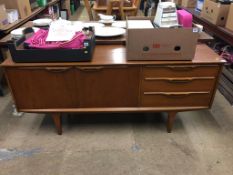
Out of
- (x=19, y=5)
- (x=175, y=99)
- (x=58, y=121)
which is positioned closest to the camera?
(x=175, y=99)

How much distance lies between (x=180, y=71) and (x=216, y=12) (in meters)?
1.33

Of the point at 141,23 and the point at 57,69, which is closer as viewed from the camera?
the point at 57,69

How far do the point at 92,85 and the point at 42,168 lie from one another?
2.16 ft

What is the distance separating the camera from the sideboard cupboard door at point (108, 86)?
1.31m

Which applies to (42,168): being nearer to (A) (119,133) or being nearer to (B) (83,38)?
(A) (119,133)

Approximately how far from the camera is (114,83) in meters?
1.37

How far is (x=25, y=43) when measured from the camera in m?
1.24

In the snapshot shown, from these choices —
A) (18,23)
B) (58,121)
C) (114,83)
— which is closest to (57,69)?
(114,83)

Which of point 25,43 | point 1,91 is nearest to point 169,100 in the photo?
point 25,43

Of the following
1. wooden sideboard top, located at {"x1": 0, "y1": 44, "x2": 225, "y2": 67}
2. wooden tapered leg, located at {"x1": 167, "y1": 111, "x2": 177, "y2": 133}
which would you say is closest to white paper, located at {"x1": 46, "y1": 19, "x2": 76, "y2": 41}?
wooden sideboard top, located at {"x1": 0, "y1": 44, "x2": 225, "y2": 67}

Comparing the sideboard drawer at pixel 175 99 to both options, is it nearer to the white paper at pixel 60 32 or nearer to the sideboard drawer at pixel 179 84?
the sideboard drawer at pixel 179 84

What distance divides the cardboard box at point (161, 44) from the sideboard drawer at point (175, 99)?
272mm

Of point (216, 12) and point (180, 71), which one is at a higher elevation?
point (216, 12)

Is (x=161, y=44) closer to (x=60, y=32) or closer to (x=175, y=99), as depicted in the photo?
(x=175, y=99)
